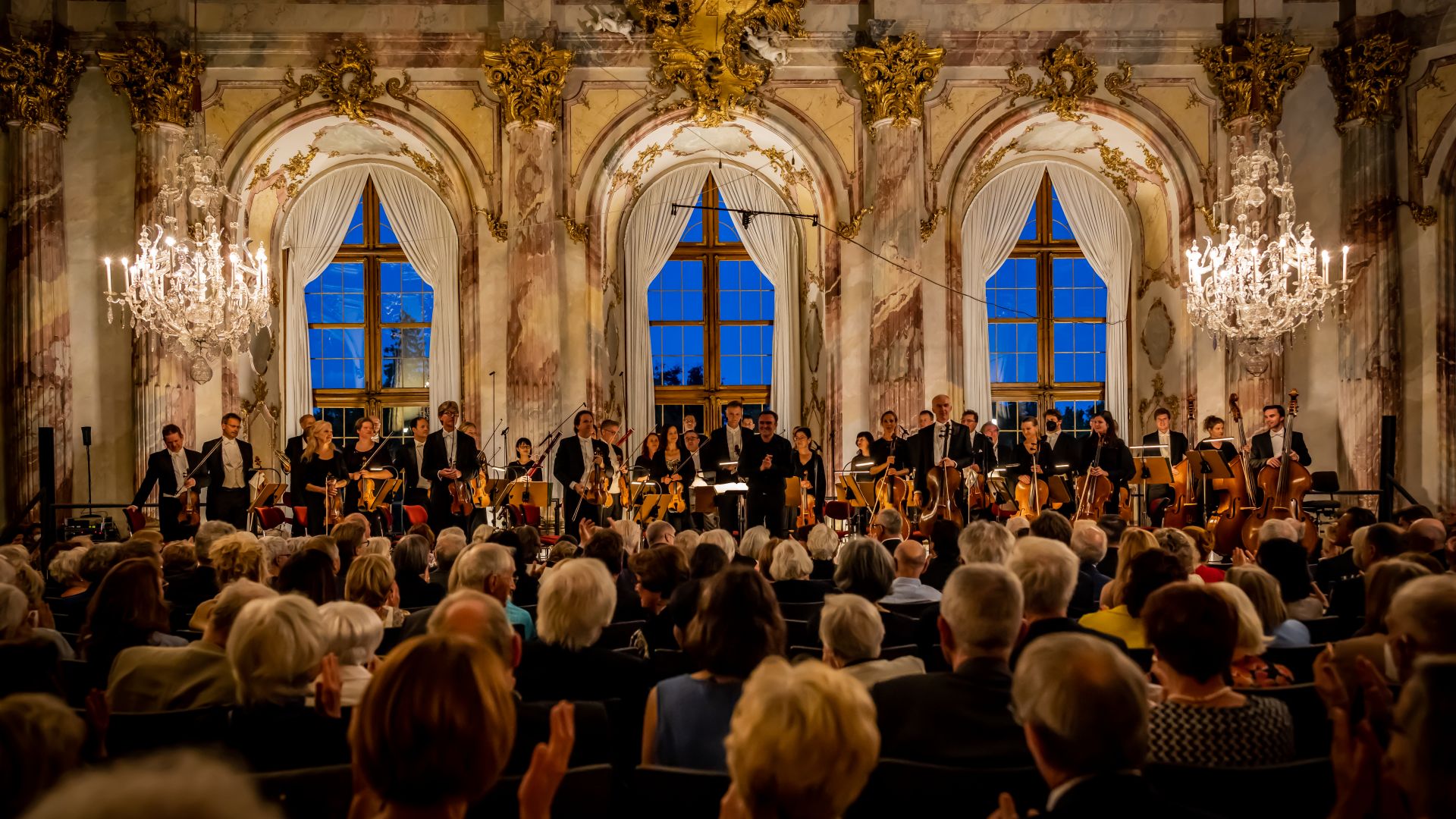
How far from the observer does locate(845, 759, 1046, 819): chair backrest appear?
229 cm

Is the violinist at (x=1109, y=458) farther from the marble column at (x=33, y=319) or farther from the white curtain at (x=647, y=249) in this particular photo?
the marble column at (x=33, y=319)

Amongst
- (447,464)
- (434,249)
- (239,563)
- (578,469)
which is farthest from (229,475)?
(239,563)

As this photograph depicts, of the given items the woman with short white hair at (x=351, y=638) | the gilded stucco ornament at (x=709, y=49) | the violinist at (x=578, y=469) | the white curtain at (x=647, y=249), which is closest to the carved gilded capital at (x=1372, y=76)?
the gilded stucco ornament at (x=709, y=49)

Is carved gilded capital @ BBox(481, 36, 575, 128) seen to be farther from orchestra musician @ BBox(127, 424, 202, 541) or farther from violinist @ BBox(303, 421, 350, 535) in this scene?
orchestra musician @ BBox(127, 424, 202, 541)

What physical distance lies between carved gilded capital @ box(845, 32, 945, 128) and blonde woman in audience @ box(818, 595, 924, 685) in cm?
1022

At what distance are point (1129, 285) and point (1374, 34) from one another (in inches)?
150

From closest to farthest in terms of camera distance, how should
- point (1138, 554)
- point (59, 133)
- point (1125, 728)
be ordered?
point (1125, 728)
point (1138, 554)
point (59, 133)

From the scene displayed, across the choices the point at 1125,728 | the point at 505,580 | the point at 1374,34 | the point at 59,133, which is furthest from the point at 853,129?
the point at 1125,728

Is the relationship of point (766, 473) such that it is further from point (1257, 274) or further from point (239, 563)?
point (239, 563)

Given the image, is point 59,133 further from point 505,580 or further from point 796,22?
point 505,580

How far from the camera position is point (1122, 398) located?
14.6m

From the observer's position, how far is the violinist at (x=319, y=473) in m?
10.3

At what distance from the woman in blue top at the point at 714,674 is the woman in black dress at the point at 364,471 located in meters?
7.93

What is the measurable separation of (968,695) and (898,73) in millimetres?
10843
